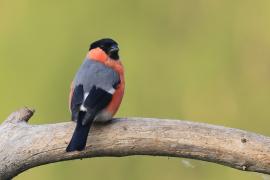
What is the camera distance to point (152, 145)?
188 centimetres

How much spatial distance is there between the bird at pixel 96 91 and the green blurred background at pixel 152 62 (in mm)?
1036

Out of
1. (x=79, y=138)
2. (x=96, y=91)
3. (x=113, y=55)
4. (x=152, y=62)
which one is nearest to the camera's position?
(x=79, y=138)

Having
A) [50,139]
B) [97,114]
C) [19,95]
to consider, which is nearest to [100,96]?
[97,114]

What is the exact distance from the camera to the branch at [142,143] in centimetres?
186

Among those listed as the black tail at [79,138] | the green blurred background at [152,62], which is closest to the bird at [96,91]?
the black tail at [79,138]

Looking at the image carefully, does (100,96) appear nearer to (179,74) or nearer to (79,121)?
(79,121)

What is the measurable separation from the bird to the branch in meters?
0.05

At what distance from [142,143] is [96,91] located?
0.18m

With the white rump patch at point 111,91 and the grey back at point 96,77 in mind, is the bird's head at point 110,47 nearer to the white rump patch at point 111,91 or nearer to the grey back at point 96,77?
the grey back at point 96,77

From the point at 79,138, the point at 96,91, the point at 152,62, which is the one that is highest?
the point at 152,62

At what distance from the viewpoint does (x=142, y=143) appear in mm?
1881

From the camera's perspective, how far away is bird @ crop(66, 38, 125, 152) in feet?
6.11

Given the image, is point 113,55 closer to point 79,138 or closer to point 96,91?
point 96,91

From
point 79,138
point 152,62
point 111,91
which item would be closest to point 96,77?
point 111,91
